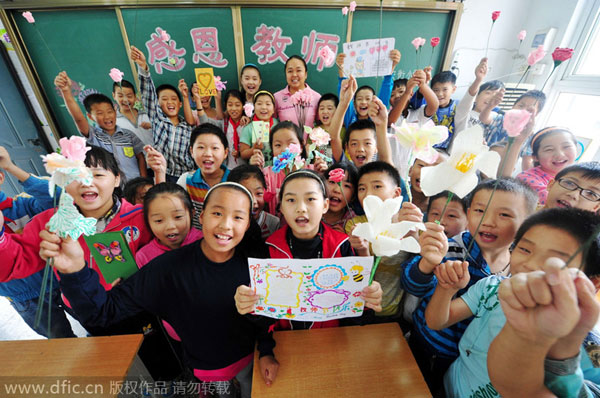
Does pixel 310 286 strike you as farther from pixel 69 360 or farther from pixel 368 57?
pixel 368 57

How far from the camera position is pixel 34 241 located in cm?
105

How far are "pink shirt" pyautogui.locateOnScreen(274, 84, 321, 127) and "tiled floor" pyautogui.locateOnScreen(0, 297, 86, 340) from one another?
8.40ft

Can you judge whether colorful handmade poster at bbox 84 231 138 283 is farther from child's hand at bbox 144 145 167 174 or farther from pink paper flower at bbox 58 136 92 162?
child's hand at bbox 144 145 167 174

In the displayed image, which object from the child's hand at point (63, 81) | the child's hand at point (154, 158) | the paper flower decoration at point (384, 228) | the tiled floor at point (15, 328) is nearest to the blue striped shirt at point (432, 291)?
the paper flower decoration at point (384, 228)

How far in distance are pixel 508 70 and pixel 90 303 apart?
206 inches

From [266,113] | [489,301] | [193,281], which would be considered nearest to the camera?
[489,301]

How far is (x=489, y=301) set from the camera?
0.79 metres

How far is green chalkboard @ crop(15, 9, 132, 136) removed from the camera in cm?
292

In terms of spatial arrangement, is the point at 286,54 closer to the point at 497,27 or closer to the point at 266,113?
the point at 266,113

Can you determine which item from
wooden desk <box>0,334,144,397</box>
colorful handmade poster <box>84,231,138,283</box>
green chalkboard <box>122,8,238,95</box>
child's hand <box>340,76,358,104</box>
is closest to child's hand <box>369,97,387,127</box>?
child's hand <box>340,76,358,104</box>

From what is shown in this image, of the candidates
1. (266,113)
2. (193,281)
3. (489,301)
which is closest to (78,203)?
(193,281)

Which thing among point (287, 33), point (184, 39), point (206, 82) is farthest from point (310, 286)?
point (184, 39)

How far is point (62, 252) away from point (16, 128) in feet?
12.9

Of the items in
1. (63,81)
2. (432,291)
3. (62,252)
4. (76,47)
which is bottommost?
(432,291)
